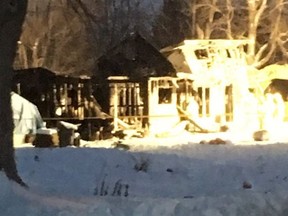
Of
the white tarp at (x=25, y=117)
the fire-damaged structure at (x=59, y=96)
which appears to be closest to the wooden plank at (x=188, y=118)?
the fire-damaged structure at (x=59, y=96)

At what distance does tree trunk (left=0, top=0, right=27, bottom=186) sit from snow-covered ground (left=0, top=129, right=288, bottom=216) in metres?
0.63

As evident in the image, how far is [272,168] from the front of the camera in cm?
1903

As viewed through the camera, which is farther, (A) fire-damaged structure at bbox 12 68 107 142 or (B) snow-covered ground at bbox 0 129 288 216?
(A) fire-damaged structure at bbox 12 68 107 142

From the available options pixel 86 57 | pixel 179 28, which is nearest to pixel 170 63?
pixel 179 28

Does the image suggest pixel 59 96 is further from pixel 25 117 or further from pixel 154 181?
pixel 154 181

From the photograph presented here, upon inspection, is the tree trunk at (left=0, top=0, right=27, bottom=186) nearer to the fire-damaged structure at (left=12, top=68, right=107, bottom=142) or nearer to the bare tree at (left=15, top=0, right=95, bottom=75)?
the fire-damaged structure at (left=12, top=68, right=107, bottom=142)

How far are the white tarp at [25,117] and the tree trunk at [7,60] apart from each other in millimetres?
20283

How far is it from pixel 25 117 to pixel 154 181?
16.4 m

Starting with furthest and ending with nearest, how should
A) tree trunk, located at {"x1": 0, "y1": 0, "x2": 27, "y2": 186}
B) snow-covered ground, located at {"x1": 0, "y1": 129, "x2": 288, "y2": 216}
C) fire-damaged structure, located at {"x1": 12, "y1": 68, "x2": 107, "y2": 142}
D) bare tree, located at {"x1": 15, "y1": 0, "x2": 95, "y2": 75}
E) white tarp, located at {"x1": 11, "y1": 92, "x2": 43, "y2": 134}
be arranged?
1. bare tree, located at {"x1": 15, "y1": 0, "x2": 95, "y2": 75}
2. fire-damaged structure, located at {"x1": 12, "y1": 68, "x2": 107, "y2": 142}
3. white tarp, located at {"x1": 11, "y1": 92, "x2": 43, "y2": 134}
4. tree trunk, located at {"x1": 0, "y1": 0, "x2": 27, "y2": 186}
5. snow-covered ground, located at {"x1": 0, "y1": 129, "x2": 288, "y2": 216}

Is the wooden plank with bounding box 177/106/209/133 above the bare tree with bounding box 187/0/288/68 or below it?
below

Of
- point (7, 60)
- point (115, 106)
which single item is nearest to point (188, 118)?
point (115, 106)

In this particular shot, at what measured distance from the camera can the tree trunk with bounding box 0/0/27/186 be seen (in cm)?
1140

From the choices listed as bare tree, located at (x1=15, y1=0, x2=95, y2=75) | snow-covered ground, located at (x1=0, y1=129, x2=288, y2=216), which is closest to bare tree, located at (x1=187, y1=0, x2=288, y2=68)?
bare tree, located at (x1=15, y1=0, x2=95, y2=75)

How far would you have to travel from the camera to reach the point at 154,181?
664 inches
